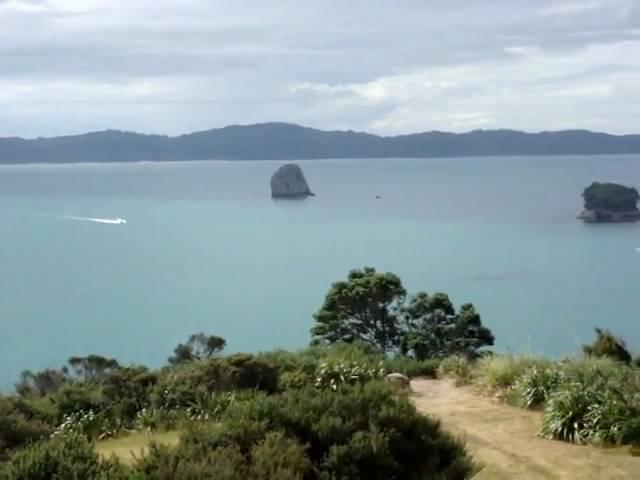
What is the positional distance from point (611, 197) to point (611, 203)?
0.72m

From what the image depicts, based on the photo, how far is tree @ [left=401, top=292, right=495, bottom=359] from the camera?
20.9 m

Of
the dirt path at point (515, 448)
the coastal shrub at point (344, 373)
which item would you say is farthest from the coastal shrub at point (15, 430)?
the coastal shrub at point (344, 373)

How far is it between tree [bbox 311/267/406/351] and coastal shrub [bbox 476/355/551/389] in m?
11.2

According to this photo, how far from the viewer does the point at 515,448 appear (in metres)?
7.84

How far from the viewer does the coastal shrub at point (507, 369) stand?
34.6 ft

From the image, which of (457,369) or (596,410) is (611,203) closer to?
(457,369)

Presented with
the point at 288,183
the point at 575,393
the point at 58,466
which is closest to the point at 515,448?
the point at 575,393

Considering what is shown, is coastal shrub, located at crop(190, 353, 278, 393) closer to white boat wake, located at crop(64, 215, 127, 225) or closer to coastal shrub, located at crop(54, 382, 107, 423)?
coastal shrub, located at crop(54, 382, 107, 423)

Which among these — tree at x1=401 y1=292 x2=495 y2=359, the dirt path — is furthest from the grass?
tree at x1=401 y1=292 x2=495 y2=359

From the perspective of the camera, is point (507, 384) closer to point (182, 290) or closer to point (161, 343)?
point (161, 343)

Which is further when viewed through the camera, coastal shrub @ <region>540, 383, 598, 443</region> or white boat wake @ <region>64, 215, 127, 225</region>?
white boat wake @ <region>64, 215, 127, 225</region>

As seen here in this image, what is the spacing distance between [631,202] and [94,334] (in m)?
63.9

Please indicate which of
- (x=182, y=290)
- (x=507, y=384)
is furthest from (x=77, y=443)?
(x=182, y=290)

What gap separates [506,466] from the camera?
7133 millimetres
